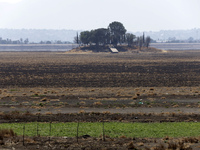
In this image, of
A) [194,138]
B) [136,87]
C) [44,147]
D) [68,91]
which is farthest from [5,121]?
[136,87]

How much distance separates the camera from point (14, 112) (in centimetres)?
3066

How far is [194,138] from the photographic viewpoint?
20.9m

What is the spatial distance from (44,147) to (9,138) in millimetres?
2546

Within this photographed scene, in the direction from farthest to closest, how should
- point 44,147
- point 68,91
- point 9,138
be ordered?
point 68,91
point 9,138
point 44,147

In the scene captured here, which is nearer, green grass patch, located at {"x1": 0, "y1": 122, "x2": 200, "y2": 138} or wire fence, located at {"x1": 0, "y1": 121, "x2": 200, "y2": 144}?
wire fence, located at {"x1": 0, "y1": 121, "x2": 200, "y2": 144}

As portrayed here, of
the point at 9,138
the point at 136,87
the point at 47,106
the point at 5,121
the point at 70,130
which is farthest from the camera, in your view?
the point at 136,87

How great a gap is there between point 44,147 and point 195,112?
1513 centimetres

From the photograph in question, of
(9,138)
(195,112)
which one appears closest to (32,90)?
(195,112)

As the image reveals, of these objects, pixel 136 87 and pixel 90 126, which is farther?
pixel 136 87

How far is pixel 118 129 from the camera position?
78.6ft

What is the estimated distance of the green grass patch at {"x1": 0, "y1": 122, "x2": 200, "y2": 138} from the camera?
2278 cm

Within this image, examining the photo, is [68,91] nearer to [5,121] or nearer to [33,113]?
[33,113]

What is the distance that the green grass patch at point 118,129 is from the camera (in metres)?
22.8

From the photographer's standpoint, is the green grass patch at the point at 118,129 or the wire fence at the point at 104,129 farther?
the green grass patch at the point at 118,129
